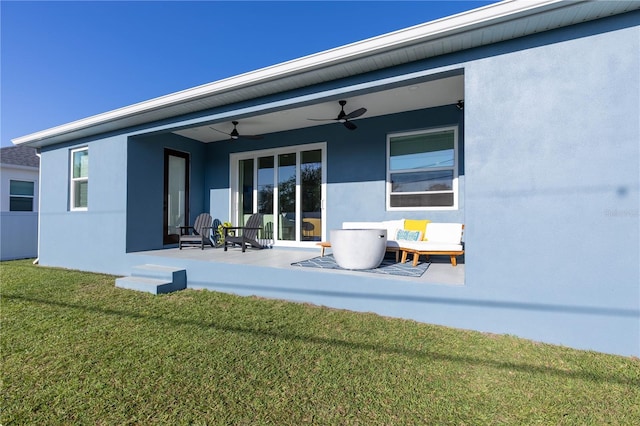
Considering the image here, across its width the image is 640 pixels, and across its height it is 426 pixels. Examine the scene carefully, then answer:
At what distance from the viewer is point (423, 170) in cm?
513

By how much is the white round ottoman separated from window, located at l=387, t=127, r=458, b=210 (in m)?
1.84

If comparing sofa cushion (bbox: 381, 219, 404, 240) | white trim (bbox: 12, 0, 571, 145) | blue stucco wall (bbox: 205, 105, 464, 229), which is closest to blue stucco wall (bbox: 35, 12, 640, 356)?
white trim (bbox: 12, 0, 571, 145)

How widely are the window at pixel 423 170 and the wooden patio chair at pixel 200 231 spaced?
4048 mm

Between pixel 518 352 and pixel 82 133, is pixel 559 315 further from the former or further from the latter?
pixel 82 133

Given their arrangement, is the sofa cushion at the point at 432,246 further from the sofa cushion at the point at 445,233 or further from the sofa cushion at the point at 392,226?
the sofa cushion at the point at 392,226

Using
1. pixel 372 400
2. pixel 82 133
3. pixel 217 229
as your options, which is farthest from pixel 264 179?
pixel 372 400

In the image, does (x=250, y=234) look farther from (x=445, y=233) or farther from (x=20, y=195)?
(x=20, y=195)

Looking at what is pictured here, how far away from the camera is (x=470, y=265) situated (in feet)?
9.18

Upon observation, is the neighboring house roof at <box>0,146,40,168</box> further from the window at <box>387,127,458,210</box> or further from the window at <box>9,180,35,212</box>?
the window at <box>387,127,458,210</box>

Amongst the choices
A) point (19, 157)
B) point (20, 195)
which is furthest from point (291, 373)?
point (19, 157)

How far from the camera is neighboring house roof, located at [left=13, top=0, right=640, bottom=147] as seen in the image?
2.38 m

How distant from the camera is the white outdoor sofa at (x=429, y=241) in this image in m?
3.88

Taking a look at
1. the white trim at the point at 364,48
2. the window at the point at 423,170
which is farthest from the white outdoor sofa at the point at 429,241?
the white trim at the point at 364,48

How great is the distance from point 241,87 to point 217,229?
3834 millimetres
